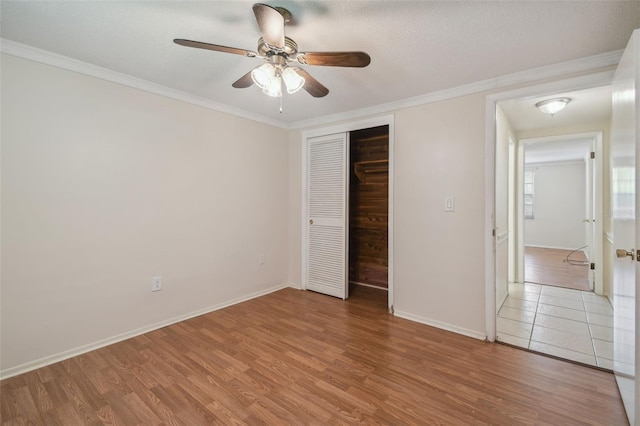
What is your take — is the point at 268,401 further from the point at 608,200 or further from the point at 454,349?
the point at 608,200

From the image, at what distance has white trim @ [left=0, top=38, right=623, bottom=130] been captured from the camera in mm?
1979

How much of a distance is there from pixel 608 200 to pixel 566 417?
3192mm

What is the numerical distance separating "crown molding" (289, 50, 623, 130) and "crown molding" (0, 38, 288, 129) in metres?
1.56

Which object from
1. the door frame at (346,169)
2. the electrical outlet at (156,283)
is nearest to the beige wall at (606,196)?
the door frame at (346,169)

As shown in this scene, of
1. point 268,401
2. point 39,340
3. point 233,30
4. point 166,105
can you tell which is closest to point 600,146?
point 233,30

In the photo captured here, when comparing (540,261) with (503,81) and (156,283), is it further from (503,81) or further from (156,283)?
(156,283)

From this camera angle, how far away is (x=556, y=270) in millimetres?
5008

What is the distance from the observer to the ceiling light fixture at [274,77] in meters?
1.63

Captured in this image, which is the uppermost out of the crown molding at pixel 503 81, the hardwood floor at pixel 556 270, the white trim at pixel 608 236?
the crown molding at pixel 503 81

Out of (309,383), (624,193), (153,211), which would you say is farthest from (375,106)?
(309,383)

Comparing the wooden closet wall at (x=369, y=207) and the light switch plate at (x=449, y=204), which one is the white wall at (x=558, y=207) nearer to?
the wooden closet wall at (x=369, y=207)

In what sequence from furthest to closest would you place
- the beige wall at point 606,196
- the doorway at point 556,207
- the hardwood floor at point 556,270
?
1. the doorway at point 556,207
2. the hardwood floor at point 556,270
3. the beige wall at point 606,196

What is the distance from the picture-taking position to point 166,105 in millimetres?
2678

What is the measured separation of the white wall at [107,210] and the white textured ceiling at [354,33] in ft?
1.20
